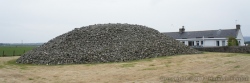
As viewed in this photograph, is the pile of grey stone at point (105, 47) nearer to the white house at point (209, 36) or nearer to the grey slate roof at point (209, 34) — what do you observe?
the white house at point (209, 36)

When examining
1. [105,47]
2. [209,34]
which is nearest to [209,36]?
[209,34]

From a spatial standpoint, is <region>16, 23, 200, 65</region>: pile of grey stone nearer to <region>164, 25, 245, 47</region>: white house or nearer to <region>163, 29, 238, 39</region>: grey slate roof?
<region>164, 25, 245, 47</region>: white house

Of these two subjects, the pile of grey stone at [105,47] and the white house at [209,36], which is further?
the white house at [209,36]

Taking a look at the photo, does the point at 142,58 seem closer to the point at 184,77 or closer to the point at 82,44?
the point at 82,44

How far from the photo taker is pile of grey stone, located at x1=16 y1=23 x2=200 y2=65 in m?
19.8

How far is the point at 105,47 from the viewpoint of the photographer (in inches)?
840

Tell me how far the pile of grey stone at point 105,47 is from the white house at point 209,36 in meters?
20.1

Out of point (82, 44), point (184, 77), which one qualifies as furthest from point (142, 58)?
point (184, 77)

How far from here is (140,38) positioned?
78.5 feet

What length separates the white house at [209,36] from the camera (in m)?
42.9

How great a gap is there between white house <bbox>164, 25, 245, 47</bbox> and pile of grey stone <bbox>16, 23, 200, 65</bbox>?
790 inches

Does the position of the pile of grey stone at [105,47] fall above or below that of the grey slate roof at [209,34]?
below

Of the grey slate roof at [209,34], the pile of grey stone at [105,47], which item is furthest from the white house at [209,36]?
the pile of grey stone at [105,47]

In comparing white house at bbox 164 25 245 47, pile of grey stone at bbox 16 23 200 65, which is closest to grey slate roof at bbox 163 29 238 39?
white house at bbox 164 25 245 47
